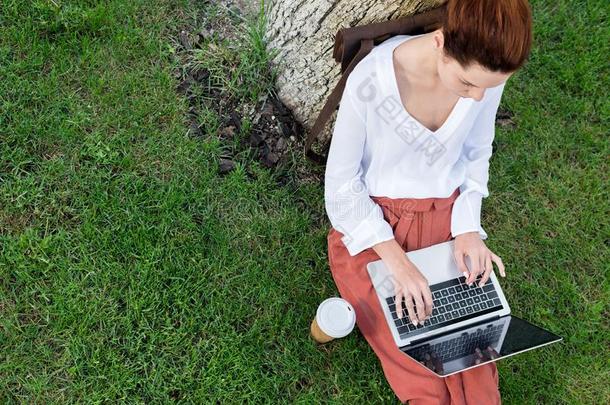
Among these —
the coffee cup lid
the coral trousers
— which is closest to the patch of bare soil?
the coral trousers

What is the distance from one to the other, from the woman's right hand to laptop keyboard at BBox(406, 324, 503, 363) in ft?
0.41

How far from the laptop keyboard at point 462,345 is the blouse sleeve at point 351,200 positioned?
0.48 meters

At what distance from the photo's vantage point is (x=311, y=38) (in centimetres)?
293

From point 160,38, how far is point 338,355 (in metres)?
1.87

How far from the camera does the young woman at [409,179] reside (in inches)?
92.4

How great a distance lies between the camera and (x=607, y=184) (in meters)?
3.62

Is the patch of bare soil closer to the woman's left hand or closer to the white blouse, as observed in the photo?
the white blouse

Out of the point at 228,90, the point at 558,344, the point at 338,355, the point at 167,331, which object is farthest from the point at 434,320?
the point at 228,90

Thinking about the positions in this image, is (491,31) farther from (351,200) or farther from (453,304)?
(453,304)

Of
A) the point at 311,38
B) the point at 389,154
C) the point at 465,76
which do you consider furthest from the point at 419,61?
the point at 311,38

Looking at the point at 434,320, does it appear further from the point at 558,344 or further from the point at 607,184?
the point at 607,184

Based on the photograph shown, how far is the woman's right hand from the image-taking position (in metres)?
2.57

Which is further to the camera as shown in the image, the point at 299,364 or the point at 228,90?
the point at 228,90

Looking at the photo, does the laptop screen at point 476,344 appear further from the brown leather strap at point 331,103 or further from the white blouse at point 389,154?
the brown leather strap at point 331,103
